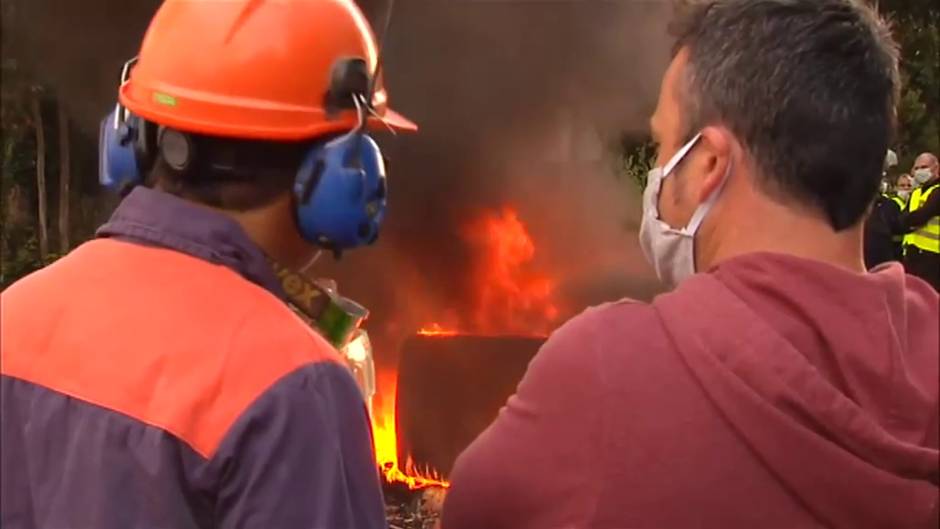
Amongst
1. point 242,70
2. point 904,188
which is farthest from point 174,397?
point 904,188

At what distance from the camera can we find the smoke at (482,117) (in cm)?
661

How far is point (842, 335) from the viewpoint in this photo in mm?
A: 1277

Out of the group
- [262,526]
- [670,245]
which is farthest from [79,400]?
[670,245]

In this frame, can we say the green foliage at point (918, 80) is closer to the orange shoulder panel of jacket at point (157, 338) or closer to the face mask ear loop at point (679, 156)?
the face mask ear loop at point (679, 156)

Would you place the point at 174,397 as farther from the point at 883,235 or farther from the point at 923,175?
the point at 923,175

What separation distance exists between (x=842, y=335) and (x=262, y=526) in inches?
28.5

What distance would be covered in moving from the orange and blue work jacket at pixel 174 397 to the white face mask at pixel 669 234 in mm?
456

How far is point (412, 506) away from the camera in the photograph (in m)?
5.68

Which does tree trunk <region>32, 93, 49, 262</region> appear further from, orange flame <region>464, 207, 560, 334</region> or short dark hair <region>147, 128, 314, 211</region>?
short dark hair <region>147, 128, 314, 211</region>

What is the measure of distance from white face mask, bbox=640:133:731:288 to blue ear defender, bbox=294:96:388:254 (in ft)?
1.34

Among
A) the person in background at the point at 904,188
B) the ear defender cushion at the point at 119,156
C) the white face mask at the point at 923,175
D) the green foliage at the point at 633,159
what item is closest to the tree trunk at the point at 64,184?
the green foliage at the point at 633,159

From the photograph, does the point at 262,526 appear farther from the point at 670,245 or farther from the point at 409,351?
the point at 409,351

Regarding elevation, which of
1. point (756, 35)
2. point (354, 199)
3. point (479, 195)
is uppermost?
point (756, 35)

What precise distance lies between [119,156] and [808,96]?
102 cm
